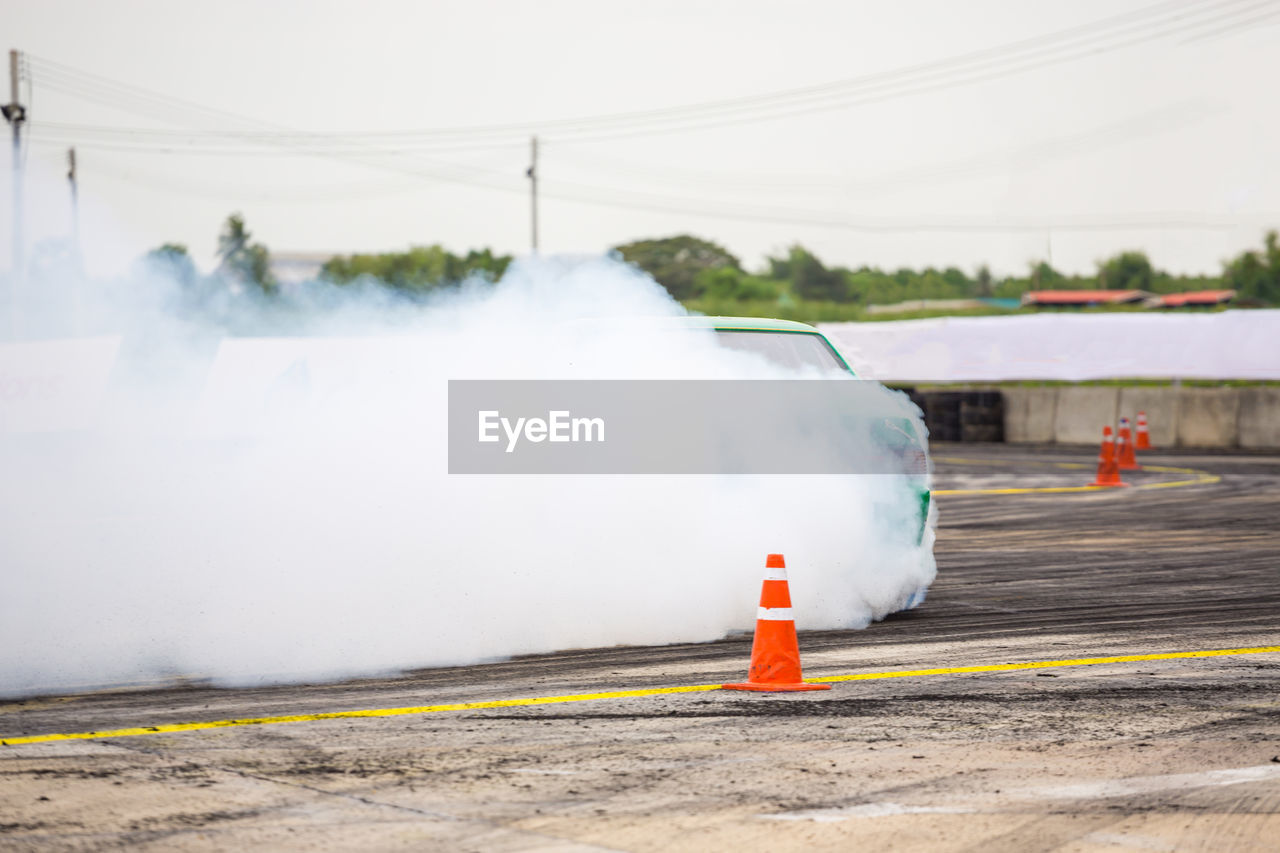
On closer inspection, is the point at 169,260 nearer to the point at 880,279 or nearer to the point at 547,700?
the point at 547,700

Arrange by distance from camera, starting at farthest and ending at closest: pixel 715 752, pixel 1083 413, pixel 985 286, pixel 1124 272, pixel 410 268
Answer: pixel 1124 272
pixel 985 286
pixel 1083 413
pixel 410 268
pixel 715 752

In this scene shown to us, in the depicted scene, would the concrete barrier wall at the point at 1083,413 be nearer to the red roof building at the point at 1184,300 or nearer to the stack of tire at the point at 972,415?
the stack of tire at the point at 972,415

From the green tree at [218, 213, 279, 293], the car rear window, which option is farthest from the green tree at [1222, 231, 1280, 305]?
the car rear window

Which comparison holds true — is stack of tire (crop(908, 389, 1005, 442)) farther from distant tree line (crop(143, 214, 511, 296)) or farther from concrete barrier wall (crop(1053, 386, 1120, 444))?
distant tree line (crop(143, 214, 511, 296))

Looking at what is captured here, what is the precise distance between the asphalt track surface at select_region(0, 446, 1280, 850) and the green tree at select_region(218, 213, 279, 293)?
335 inches

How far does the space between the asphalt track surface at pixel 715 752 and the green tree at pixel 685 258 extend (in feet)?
183

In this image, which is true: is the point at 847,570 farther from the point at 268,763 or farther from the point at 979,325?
the point at 979,325

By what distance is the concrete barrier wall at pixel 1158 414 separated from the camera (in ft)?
94.1

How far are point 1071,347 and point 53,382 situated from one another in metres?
20.2

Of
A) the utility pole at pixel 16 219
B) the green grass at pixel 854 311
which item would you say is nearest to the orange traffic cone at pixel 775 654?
the utility pole at pixel 16 219

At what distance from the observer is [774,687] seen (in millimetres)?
7016

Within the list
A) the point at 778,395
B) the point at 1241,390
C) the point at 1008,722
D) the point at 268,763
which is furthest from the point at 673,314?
the point at 1241,390

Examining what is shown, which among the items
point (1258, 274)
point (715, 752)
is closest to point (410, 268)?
point (715, 752)

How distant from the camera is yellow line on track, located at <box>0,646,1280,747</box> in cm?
604
